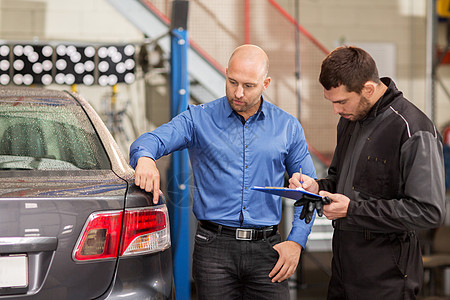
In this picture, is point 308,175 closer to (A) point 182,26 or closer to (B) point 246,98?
(B) point 246,98

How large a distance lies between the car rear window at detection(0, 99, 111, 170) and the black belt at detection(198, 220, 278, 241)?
0.52m

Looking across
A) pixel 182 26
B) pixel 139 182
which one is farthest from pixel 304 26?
pixel 139 182

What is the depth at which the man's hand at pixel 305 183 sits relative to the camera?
2.10 m

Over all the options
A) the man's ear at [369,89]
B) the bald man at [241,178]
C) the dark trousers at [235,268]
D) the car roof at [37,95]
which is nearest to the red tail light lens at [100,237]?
the bald man at [241,178]

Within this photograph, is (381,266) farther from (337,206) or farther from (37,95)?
(37,95)

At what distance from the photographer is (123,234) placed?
1.78 m

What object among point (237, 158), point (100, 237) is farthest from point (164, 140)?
point (100, 237)

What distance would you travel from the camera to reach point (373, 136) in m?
1.95

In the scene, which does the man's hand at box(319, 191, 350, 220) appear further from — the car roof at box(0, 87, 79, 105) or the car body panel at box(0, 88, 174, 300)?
the car roof at box(0, 87, 79, 105)

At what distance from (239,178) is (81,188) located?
74cm

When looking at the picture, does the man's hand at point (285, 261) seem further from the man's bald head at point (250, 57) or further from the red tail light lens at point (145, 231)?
the man's bald head at point (250, 57)

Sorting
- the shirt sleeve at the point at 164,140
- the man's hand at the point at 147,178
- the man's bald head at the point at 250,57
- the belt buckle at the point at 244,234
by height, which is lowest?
the belt buckle at the point at 244,234

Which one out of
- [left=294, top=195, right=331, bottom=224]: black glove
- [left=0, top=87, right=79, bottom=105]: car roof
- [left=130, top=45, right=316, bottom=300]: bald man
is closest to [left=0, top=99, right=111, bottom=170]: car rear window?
[left=0, top=87, right=79, bottom=105]: car roof

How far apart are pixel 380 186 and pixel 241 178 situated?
0.61m
